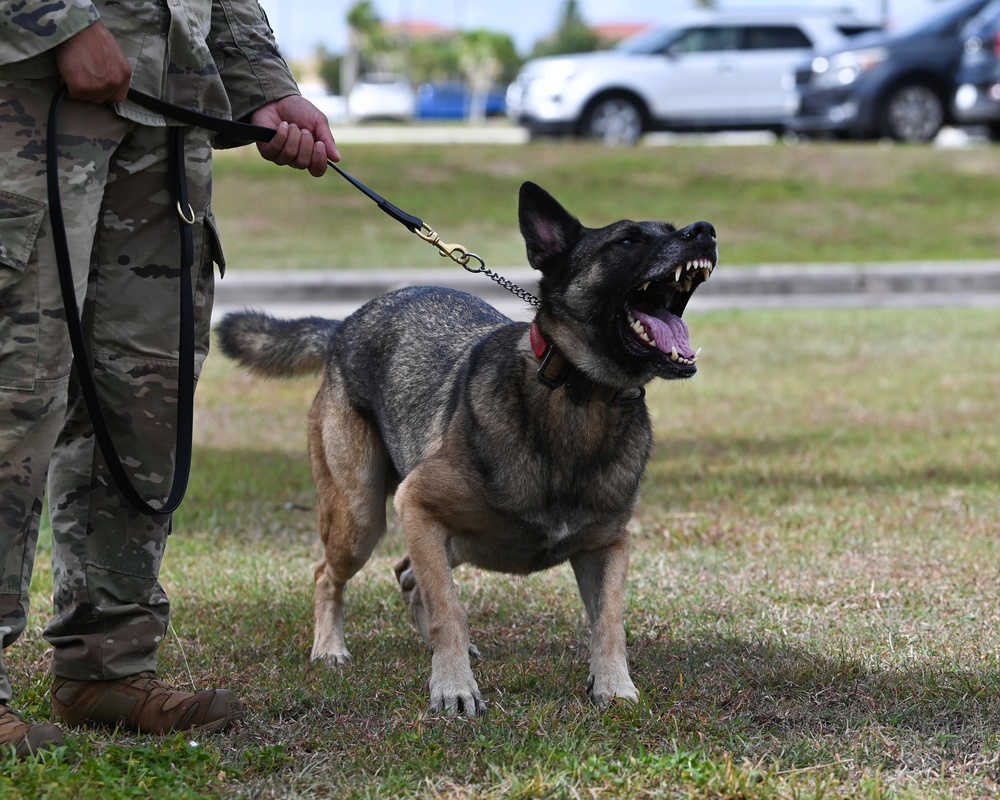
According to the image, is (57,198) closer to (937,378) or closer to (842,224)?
(937,378)

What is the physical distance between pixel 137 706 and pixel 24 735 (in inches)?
15.7

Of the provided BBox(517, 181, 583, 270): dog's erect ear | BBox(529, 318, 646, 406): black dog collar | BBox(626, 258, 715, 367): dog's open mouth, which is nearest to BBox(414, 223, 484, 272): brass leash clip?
BBox(517, 181, 583, 270): dog's erect ear

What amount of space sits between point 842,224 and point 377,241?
5673mm

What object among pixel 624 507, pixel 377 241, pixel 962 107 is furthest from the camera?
pixel 962 107

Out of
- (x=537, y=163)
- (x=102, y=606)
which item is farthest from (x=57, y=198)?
(x=537, y=163)

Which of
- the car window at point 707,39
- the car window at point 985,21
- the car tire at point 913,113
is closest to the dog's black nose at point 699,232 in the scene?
the car window at point 985,21

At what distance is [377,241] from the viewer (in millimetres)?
15422

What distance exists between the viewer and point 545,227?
13.4 feet

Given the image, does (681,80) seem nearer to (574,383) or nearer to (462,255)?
→ (462,255)

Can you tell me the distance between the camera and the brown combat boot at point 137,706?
3385 mm

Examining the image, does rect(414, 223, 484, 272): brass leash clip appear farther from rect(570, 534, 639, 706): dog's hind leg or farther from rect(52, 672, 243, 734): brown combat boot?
rect(52, 672, 243, 734): brown combat boot

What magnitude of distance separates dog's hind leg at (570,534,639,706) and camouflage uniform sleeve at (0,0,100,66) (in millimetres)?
2098

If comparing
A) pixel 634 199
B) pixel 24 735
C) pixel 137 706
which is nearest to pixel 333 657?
pixel 137 706

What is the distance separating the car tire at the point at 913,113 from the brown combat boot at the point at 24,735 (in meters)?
17.8
